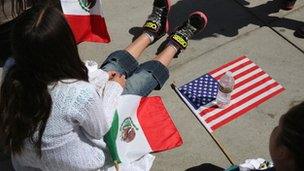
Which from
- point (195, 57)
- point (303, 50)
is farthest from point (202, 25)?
point (303, 50)

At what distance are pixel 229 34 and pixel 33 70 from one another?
8.11ft

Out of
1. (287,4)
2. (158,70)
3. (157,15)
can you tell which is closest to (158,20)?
(157,15)

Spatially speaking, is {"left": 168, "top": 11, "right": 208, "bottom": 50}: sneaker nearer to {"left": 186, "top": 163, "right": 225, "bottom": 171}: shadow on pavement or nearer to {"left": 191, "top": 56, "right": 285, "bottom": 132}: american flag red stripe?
{"left": 191, "top": 56, "right": 285, "bottom": 132}: american flag red stripe

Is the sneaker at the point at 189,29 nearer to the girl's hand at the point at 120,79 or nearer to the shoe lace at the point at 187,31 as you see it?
the shoe lace at the point at 187,31

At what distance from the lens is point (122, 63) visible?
141 inches

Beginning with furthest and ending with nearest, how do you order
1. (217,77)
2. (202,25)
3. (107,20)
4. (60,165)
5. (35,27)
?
(107,20), (202,25), (217,77), (60,165), (35,27)

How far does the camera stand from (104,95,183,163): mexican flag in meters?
A: 3.03

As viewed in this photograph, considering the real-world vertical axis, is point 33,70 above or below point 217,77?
above

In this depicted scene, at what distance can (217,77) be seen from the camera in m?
3.71

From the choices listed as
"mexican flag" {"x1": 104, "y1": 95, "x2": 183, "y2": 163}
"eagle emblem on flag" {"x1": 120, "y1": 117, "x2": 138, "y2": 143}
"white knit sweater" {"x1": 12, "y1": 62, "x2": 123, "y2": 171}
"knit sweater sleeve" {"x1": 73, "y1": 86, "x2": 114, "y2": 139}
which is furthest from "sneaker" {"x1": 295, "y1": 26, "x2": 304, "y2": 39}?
"knit sweater sleeve" {"x1": 73, "y1": 86, "x2": 114, "y2": 139}

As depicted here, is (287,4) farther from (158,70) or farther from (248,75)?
(158,70)

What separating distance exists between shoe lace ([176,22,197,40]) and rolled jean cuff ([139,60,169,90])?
17.9 inches

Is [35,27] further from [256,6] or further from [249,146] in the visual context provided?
[256,6]

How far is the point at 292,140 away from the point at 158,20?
2.46 m
